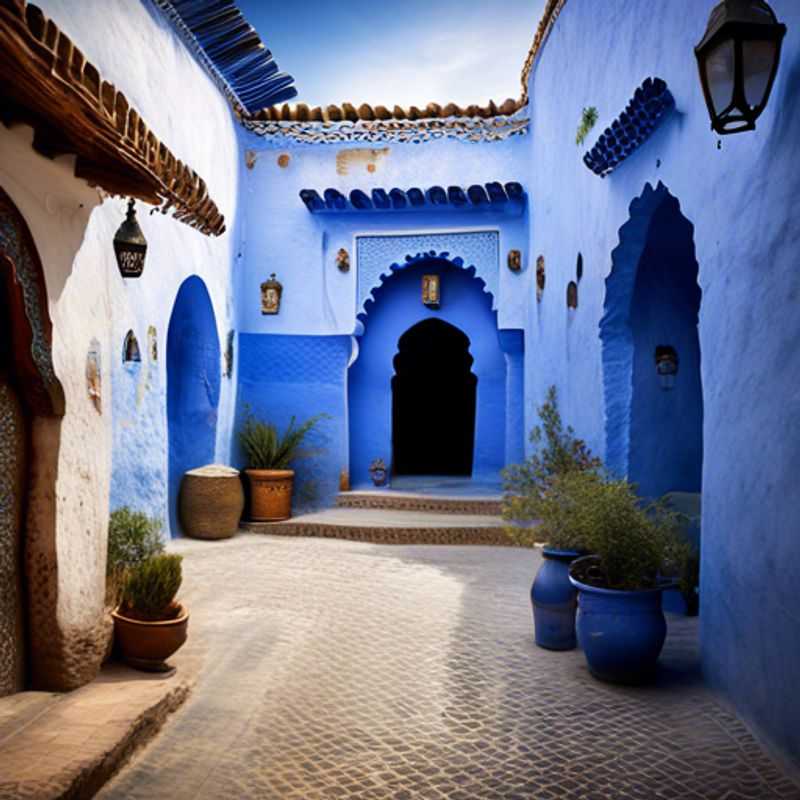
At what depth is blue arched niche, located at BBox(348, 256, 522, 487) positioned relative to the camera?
10617 millimetres

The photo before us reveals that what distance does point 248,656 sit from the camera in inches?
181

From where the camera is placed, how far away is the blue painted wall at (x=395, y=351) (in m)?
10.6

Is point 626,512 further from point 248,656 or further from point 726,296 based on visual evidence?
point 248,656

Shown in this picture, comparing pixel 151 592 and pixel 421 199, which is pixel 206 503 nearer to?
pixel 151 592

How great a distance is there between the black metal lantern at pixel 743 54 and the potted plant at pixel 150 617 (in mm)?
3384

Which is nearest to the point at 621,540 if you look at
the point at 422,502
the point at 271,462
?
the point at 422,502

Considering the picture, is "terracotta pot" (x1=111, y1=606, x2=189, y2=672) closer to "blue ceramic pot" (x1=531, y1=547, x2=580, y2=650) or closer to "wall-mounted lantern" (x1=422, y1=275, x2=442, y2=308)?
"blue ceramic pot" (x1=531, y1=547, x2=580, y2=650)

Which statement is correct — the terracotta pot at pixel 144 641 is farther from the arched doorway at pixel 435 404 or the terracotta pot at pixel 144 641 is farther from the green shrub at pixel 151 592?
the arched doorway at pixel 435 404

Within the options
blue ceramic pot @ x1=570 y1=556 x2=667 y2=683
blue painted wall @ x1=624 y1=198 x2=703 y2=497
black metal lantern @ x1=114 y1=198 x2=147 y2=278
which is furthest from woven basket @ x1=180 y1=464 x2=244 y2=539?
blue ceramic pot @ x1=570 y1=556 x2=667 y2=683

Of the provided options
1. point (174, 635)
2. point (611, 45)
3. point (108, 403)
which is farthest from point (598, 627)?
point (611, 45)

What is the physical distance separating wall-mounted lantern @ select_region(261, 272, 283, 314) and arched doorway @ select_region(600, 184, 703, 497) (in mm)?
5146

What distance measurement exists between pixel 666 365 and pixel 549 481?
4.00 ft

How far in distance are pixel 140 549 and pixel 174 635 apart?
860 millimetres

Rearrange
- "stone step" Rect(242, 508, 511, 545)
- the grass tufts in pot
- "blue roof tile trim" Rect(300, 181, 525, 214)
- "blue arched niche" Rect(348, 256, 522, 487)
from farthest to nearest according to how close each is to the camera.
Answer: "blue arched niche" Rect(348, 256, 522, 487)
"blue roof tile trim" Rect(300, 181, 525, 214)
"stone step" Rect(242, 508, 511, 545)
the grass tufts in pot
